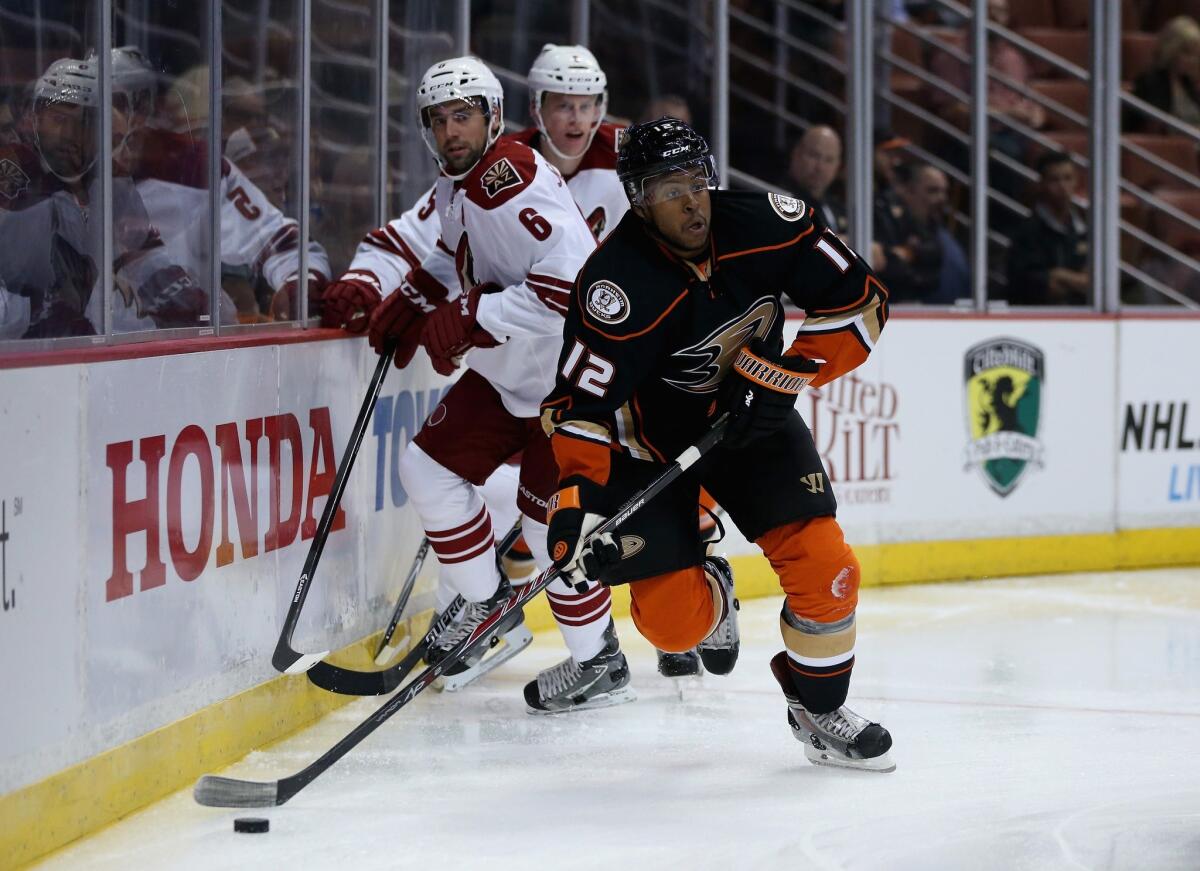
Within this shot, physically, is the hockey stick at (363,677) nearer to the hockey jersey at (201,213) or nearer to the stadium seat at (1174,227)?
the hockey jersey at (201,213)

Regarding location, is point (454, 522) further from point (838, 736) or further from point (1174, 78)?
point (1174, 78)

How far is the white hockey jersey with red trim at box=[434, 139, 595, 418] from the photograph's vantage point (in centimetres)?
346

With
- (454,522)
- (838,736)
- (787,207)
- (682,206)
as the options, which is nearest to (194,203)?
(454,522)

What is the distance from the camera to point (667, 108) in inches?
218

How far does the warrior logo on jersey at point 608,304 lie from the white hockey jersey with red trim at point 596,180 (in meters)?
1.19

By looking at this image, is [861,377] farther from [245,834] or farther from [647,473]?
[245,834]

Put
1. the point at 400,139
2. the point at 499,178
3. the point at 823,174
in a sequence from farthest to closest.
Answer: the point at 823,174, the point at 400,139, the point at 499,178

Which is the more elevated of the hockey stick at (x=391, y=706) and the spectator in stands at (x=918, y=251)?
the spectator in stands at (x=918, y=251)

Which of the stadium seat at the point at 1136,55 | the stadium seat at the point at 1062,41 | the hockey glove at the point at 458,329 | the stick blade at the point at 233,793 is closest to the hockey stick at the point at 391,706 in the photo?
the stick blade at the point at 233,793

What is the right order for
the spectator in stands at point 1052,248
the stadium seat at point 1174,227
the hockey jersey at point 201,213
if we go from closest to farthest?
the hockey jersey at point 201,213 < the spectator in stands at point 1052,248 < the stadium seat at point 1174,227

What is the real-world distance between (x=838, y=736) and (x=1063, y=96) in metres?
3.89

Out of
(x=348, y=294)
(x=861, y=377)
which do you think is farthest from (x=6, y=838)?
(x=861, y=377)

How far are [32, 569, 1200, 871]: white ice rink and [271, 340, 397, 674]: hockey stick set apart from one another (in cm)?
18

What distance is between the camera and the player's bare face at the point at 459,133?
3.53 meters
